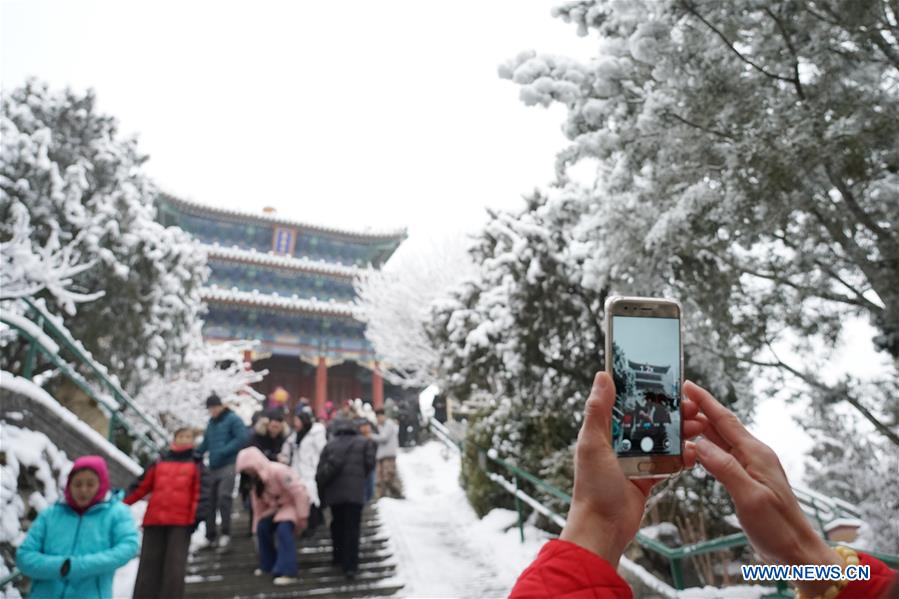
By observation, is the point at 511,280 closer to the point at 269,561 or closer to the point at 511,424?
the point at 511,424

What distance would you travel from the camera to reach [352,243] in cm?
2928

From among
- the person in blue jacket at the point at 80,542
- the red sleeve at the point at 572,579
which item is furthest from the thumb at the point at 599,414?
the person in blue jacket at the point at 80,542

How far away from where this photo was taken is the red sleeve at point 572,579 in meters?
0.81

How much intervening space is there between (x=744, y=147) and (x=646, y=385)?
3248 mm

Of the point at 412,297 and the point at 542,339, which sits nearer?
the point at 542,339

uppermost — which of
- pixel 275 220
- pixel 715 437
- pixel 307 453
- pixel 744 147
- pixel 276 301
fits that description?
pixel 275 220

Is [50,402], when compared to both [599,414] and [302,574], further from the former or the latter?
[599,414]

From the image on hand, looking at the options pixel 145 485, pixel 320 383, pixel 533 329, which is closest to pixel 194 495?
pixel 145 485

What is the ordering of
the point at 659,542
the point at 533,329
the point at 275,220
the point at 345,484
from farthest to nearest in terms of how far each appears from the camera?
the point at 275,220
the point at 533,329
the point at 345,484
the point at 659,542

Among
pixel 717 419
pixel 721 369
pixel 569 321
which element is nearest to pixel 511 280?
pixel 569 321

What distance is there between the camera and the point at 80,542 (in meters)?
3.24

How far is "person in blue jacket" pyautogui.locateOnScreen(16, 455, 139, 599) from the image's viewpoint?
10.1 feet

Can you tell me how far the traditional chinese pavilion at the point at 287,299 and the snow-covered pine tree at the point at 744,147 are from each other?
20.1 metres

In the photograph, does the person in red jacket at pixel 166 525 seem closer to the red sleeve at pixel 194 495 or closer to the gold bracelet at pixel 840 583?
the red sleeve at pixel 194 495
